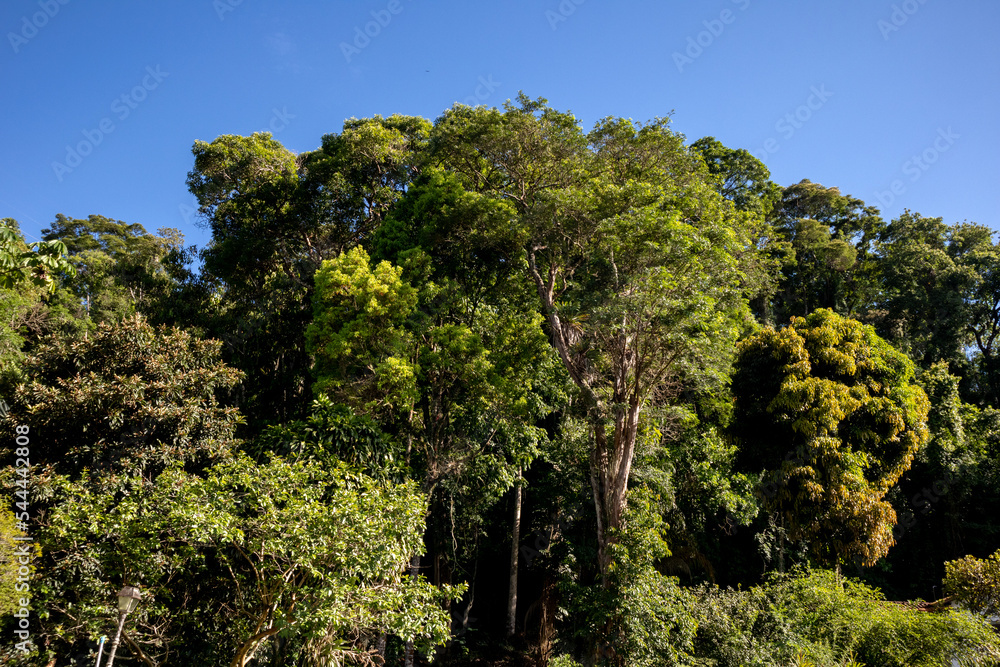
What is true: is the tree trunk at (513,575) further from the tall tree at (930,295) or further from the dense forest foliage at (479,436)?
the tall tree at (930,295)

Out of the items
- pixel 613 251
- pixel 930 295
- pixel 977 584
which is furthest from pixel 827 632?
pixel 930 295

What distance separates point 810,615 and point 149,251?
19.7 metres

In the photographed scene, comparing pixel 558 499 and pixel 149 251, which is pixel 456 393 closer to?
pixel 558 499

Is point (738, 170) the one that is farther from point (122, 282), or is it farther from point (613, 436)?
point (122, 282)

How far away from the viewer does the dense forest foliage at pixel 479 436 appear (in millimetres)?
6828

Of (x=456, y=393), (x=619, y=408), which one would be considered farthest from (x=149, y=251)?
(x=619, y=408)

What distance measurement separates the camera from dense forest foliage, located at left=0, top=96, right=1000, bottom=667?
22.4ft

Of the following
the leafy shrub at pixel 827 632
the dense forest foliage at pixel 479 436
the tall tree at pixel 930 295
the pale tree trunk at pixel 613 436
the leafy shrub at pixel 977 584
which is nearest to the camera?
the dense forest foliage at pixel 479 436

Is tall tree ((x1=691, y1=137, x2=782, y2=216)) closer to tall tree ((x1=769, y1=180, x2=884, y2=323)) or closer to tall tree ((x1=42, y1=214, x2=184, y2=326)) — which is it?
tall tree ((x1=769, y1=180, x2=884, y2=323))

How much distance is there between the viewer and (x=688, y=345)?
9.30 metres

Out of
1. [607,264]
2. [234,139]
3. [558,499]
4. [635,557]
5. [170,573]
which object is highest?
[234,139]

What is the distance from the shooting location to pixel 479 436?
36.2ft

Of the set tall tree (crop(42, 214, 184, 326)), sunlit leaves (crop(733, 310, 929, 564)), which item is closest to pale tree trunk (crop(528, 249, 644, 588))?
sunlit leaves (crop(733, 310, 929, 564))

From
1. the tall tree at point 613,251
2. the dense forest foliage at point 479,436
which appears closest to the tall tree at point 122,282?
the dense forest foliage at point 479,436
